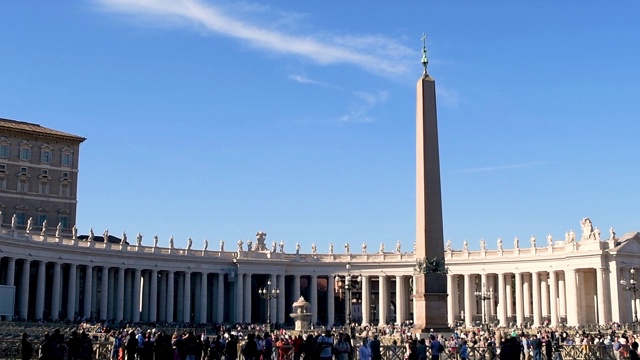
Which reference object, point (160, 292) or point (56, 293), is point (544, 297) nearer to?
point (160, 292)

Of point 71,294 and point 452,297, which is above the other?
point 452,297

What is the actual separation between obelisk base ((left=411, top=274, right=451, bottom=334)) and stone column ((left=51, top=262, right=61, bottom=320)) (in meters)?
38.0

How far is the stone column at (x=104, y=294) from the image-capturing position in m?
70.7

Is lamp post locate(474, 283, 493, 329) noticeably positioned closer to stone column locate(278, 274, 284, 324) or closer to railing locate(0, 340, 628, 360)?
stone column locate(278, 274, 284, 324)

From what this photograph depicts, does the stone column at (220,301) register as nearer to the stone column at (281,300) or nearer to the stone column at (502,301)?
the stone column at (281,300)

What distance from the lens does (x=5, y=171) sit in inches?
2992

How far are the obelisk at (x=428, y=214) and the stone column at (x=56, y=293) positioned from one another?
37902 millimetres

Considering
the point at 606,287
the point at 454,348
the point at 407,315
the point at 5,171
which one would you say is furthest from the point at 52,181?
the point at 454,348

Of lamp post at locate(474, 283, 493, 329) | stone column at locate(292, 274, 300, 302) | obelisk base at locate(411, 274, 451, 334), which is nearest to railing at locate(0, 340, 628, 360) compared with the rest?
obelisk base at locate(411, 274, 451, 334)

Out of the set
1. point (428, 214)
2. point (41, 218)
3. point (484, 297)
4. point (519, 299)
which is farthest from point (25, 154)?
point (428, 214)

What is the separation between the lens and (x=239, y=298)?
82.1 meters

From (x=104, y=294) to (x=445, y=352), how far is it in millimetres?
45988

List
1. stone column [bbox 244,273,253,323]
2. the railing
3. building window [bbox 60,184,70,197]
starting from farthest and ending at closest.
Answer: stone column [bbox 244,273,253,323] → building window [bbox 60,184,70,197] → the railing

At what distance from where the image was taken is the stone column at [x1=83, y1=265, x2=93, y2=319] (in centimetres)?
6856
